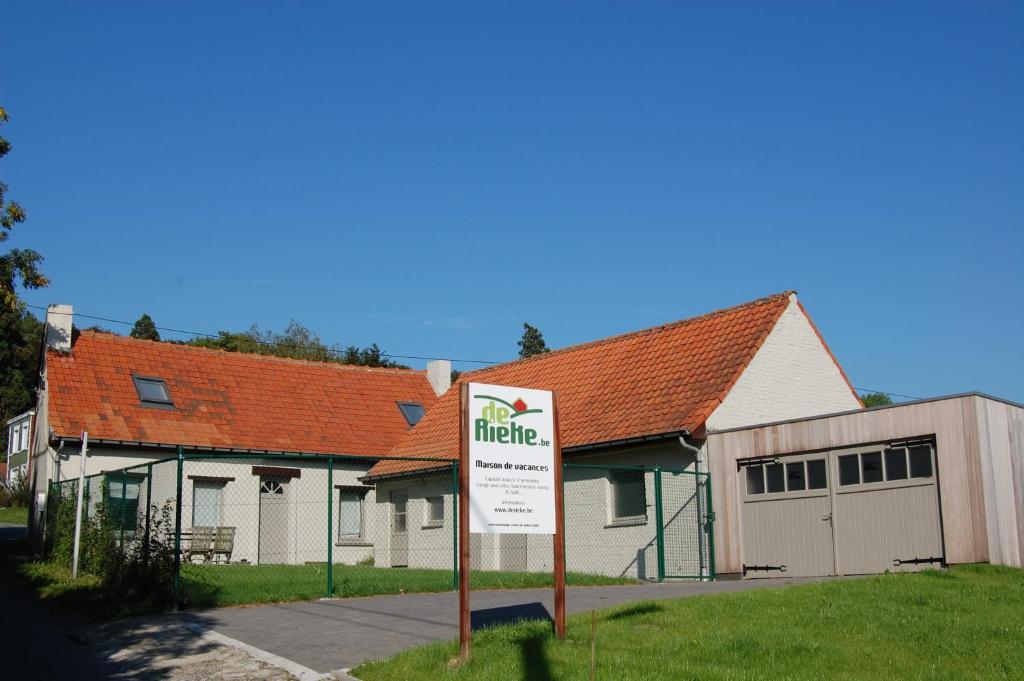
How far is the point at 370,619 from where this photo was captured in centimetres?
1263

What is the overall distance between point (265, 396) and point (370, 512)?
16.1 feet

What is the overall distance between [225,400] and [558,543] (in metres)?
21.1

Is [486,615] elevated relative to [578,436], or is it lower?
lower

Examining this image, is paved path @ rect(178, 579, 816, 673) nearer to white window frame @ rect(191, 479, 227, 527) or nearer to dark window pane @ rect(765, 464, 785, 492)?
dark window pane @ rect(765, 464, 785, 492)

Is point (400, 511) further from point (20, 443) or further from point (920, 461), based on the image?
point (20, 443)

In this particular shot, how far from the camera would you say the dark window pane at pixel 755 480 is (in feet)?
65.5

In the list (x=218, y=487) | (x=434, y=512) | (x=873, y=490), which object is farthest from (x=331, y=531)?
(x=218, y=487)

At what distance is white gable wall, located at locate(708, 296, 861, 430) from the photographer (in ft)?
69.8

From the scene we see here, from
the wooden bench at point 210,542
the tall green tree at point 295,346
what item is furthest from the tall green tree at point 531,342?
the wooden bench at point 210,542

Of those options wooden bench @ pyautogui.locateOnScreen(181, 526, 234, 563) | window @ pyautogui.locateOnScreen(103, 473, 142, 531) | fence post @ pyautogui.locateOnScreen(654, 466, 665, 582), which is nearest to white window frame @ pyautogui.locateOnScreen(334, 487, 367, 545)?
wooden bench @ pyautogui.locateOnScreen(181, 526, 234, 563)

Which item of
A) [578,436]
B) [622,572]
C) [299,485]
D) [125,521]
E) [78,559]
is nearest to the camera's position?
[125,521]

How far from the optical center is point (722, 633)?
32.6 ft

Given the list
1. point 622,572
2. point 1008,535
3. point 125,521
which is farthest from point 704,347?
point 125,521

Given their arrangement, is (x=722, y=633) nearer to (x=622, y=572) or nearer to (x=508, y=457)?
(x=508, y=457)
